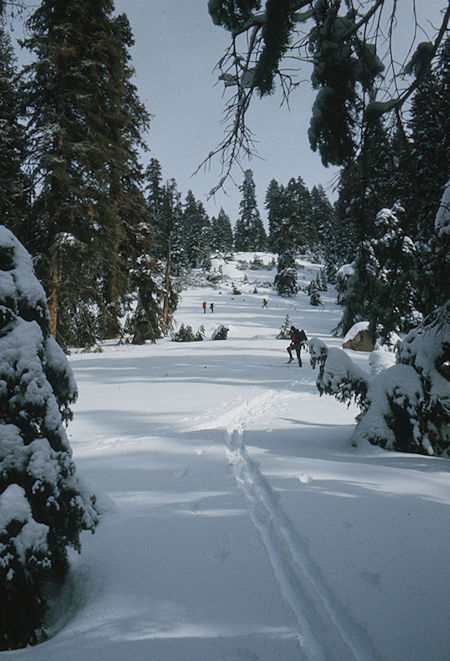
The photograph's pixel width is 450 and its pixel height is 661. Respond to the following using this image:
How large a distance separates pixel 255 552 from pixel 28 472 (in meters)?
1.63

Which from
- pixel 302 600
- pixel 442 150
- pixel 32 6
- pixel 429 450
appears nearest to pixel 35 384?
pixel 302 600

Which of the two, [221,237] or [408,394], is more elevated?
[221,237]

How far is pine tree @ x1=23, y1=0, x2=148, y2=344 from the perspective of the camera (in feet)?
31.5

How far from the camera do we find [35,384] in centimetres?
186

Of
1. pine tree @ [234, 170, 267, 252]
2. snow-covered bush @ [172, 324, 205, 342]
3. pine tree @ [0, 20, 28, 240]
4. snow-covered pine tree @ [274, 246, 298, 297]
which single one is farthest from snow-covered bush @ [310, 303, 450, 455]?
pine tree @ [234, 170, 267, 252]

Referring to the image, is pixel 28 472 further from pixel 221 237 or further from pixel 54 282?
pixel 221 237

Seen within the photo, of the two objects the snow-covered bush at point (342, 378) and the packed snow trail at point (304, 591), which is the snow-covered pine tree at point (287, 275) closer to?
the snow-covered bush at point (342, 378)

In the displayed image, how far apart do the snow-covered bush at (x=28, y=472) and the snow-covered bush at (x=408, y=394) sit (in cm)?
393

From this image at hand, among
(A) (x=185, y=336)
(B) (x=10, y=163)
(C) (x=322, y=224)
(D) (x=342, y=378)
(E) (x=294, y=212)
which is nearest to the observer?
(D) (x=342, y=378)

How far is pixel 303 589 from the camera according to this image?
6.75 ft

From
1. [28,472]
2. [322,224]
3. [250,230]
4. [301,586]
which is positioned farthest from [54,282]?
[250,230]

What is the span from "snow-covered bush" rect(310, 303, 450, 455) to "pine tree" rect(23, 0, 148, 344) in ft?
27.0

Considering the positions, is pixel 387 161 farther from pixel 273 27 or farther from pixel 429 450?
pixel 429 450

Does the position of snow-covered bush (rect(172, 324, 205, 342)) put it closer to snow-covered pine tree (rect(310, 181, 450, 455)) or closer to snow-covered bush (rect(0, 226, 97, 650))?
snow-covered pine tree (rect(310, 181, 450, 455))
